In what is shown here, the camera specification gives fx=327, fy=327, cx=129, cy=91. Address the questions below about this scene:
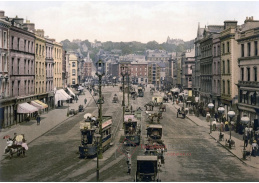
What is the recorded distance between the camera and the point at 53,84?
71250mm

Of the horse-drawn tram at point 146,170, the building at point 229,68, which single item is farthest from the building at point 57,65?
the horse-drawn tram at point 146,170

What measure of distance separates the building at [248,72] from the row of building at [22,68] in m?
31.7

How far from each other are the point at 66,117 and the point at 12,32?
17182 millimetres

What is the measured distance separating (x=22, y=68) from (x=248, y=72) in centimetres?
3323

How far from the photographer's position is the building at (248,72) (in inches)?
1596

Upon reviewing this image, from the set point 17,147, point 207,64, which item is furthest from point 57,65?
point 17,147

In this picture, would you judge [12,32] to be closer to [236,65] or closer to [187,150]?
[187,150]

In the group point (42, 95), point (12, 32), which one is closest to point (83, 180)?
point (12, 32)

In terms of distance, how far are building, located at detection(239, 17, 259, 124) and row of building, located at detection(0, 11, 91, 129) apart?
104 ft

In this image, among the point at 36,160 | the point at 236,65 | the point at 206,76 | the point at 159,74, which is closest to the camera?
the point at 36,160

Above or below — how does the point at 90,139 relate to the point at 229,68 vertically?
below

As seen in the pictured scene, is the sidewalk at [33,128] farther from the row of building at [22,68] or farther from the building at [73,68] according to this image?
the building at [73,68]

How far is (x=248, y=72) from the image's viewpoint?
43.7 metres

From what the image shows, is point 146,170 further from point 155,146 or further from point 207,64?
point 207,64
